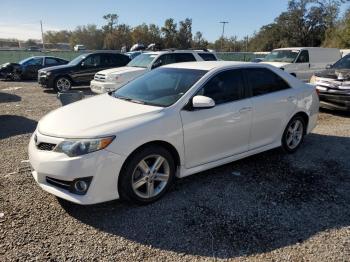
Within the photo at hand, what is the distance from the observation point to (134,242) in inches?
133

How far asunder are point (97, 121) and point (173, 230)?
144 centimetres

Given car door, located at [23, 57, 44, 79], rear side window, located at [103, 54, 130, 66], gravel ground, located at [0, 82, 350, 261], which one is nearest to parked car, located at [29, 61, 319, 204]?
gravel ground, located at [0, 82, 350, 261]

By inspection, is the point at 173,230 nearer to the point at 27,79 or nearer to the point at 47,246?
the point at 47,246

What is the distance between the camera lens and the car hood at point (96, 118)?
12.1 ft

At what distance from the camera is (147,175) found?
399cm

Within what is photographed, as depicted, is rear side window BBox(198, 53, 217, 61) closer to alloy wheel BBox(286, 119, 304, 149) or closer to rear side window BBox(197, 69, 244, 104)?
alloy wheel BBox(286, 119, 304, 149)

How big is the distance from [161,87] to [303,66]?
10596 millimetres

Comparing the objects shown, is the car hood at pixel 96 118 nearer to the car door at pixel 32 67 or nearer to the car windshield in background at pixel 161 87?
the car windshield in background at pixel 161 87

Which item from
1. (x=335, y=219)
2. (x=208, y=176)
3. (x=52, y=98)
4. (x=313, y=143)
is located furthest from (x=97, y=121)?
(x=52, y=98)

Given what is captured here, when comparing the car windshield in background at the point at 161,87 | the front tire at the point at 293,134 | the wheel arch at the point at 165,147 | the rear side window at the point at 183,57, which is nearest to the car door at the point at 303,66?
the rear side window at the point at 183,57

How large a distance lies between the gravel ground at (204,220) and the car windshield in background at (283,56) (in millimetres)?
9154

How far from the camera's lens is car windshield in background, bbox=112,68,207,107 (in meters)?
4.44

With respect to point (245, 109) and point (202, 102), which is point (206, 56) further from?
point (202, 102)

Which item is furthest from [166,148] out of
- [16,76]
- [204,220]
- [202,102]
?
[16,76]
